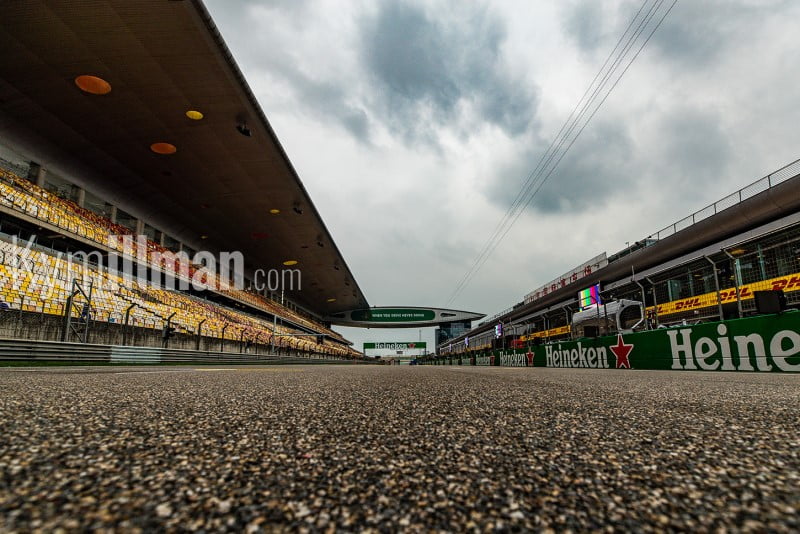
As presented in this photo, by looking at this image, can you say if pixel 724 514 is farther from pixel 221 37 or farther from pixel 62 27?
pixel 62 27

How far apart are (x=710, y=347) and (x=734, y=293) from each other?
10.1m

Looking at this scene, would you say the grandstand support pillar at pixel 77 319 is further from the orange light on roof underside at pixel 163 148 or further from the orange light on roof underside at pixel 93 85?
the orange light on roof underside at pixel 163 148

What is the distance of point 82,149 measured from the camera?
13.8 meters

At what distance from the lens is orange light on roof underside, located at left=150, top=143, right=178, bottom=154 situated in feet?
44.5

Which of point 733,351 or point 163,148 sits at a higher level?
point 163,148

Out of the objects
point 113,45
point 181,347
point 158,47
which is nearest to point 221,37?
point 158,47

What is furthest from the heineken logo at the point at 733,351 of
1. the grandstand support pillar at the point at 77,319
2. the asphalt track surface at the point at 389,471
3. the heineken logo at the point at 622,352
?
the grandstand support pillar at the point at 77,319

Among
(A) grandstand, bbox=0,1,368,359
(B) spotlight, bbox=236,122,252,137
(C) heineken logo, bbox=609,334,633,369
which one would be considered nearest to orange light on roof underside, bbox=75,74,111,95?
(A) grandstand, bbox=0,1,368,359

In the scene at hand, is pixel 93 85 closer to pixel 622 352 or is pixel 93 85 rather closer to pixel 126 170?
pixel 126 170

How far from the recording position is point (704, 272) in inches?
330

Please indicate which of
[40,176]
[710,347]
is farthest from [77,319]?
[710,347]

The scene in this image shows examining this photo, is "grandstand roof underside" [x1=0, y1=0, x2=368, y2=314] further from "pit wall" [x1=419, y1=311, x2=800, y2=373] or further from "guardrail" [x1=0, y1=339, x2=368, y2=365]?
"pit wall" [x1=419, y1=311, x2=800, y2=373]

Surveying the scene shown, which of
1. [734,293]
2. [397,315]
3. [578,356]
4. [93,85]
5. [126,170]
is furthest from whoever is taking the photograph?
[397,315]

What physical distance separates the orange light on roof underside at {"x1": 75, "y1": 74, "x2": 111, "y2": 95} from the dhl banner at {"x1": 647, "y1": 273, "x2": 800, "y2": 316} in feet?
52.1
